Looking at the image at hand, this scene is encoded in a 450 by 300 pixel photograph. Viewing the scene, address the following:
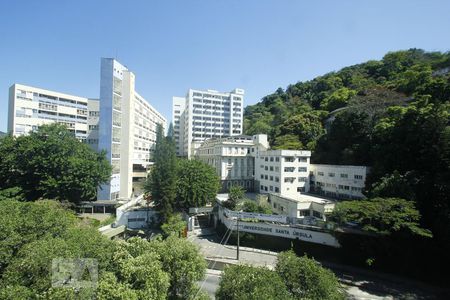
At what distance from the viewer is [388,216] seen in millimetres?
17266

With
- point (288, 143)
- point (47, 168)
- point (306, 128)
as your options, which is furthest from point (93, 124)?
point (306, 128)

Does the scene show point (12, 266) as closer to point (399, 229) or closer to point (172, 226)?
point (172, 226)

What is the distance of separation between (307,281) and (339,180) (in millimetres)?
23506

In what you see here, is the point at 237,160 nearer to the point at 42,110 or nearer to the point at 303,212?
the point at 303,212

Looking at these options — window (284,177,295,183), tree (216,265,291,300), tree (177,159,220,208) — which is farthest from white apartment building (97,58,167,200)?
tree (216,265,291,300)

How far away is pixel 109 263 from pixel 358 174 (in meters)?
26.7

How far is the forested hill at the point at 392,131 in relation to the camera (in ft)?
61.6

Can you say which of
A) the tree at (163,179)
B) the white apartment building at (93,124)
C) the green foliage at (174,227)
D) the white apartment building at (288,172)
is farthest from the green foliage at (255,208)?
the white apartment building at (93,124)

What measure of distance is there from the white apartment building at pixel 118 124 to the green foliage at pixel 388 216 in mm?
23880

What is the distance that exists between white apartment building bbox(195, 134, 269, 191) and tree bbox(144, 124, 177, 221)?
12.1 meters

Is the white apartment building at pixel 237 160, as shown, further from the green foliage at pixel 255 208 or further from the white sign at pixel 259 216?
the white sign at pixel 259 216

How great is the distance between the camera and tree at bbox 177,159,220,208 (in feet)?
98.4

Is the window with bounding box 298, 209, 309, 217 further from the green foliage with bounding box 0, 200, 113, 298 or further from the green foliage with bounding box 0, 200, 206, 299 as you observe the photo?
the green foliage with bounding box 0, 200, 113, 298

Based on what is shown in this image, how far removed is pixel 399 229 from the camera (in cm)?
1741
